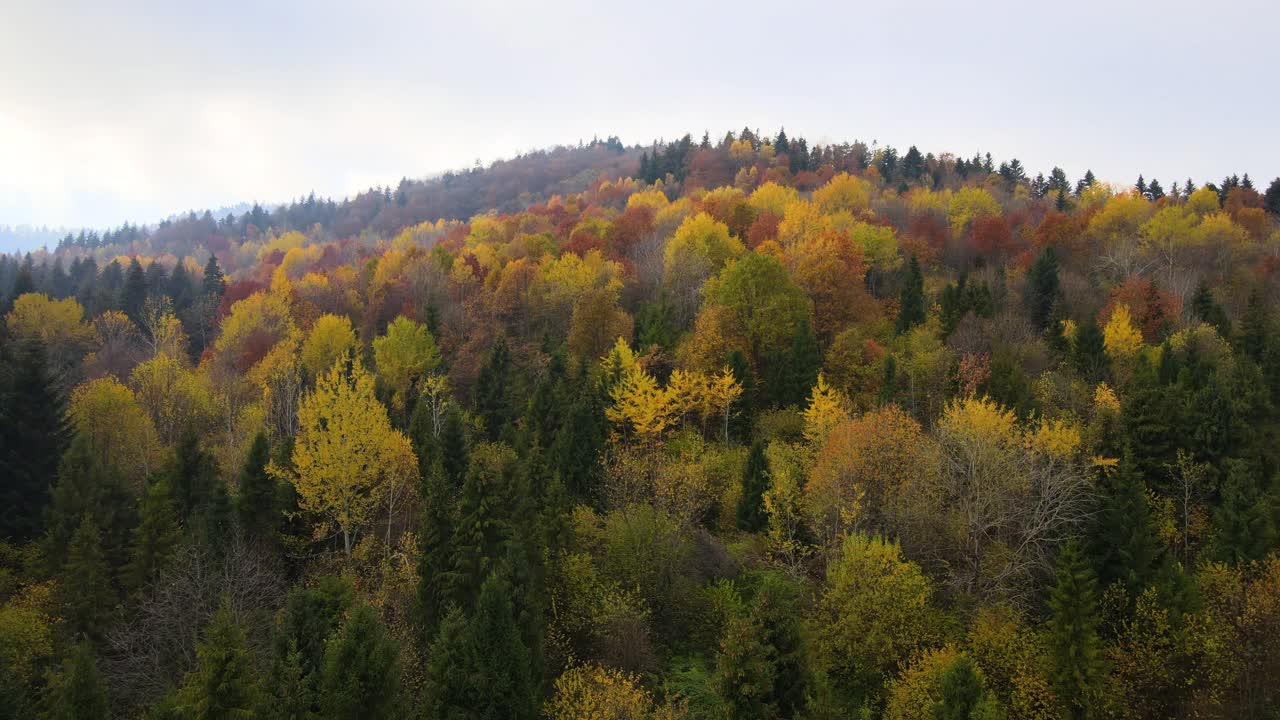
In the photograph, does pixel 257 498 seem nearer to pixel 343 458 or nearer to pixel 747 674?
pixel 343 458

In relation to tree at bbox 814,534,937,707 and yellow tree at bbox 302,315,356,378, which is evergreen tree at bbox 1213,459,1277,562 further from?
yellow tree at bbox 302,315,356,378

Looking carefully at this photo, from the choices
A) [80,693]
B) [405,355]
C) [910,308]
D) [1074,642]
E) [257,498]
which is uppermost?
[910,308]

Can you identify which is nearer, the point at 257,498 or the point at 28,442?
the point at 257,498

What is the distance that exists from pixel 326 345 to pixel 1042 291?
6319 centimetres

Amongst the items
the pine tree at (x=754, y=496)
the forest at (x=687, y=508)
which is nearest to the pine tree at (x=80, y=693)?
the forest at (x=687, y=508)

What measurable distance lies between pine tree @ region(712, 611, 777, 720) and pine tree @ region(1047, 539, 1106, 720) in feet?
A: 42.3

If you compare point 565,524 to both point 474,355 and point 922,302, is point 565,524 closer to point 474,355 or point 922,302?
point 474,355

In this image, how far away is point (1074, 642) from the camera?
28.0 metres

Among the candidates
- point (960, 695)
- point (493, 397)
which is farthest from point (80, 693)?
point (493, 397)

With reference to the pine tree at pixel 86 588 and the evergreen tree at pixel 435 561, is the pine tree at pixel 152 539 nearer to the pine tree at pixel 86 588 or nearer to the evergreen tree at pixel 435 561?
the pine tree at pixel 86 588

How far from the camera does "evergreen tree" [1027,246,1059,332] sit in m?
59.3

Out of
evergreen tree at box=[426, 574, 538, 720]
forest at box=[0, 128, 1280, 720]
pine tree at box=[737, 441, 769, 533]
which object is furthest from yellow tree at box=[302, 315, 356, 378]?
evergreen tree at box=[426, 574, 538, 720]

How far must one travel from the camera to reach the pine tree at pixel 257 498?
119 ft

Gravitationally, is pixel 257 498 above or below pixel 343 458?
below
